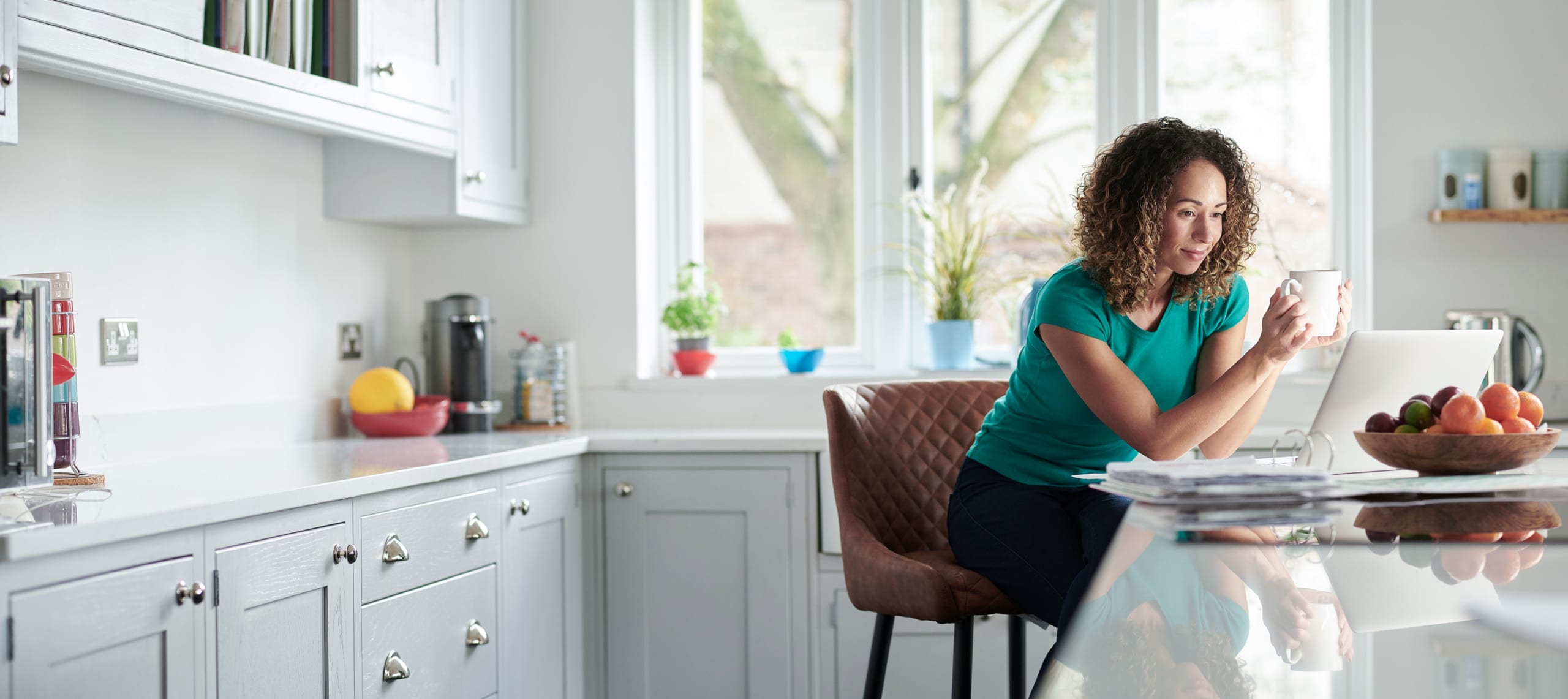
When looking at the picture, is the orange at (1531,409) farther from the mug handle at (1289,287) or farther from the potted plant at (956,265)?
the potted plant at (956,265)

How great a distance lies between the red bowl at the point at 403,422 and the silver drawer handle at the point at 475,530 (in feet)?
1.95

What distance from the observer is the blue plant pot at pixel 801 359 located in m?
3.28

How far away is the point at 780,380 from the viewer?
3.23 metres

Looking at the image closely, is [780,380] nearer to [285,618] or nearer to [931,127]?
[931,127]

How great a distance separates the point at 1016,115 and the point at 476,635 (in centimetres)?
197

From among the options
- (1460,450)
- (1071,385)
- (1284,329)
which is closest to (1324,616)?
(1460,450)

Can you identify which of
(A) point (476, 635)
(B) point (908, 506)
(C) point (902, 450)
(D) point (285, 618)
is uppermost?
(C) point (902, 450)

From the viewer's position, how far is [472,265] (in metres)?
3.38

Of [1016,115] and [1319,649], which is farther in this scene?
[1016,115]

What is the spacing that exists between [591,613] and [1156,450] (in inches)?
61.8

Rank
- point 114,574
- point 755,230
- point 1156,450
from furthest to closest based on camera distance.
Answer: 1. point 755,230
2. point 1156,450
3. point 114,574

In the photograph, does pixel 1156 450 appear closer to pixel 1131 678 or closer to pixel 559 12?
pixel 1131 678

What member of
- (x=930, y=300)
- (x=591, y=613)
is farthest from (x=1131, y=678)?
(x=930, y=300)

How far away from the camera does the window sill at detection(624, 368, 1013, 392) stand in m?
3.20
